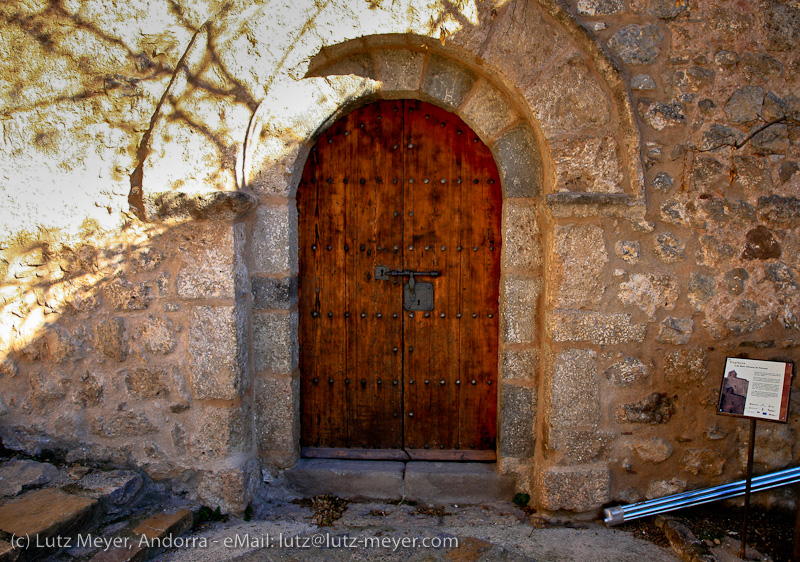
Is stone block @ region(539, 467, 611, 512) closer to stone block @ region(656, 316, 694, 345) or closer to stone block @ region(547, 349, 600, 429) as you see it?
stone block @ region(547, 349, 600, 429)

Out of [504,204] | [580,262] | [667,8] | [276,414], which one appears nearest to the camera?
[667,8]

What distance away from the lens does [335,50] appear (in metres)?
2.38

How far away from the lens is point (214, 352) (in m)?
2.45

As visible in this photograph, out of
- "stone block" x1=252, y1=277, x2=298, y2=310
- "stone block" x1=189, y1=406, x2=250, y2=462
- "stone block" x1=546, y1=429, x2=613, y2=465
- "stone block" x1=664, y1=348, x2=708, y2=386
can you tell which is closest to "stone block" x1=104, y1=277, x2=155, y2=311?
"stone block" x1=252, y1=277, x2=298, y2=310

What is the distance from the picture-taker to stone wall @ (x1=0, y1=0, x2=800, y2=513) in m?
2.27

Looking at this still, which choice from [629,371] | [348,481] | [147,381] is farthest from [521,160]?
[147,381]

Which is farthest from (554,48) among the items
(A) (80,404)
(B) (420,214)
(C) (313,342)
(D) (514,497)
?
(A) (80,404)

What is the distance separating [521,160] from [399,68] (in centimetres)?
75

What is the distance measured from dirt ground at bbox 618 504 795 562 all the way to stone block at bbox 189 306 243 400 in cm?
203

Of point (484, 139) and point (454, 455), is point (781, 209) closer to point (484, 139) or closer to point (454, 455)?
point (484, 139)

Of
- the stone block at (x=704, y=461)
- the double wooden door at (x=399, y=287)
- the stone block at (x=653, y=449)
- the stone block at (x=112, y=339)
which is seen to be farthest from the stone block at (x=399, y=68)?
the stone block at (x=704, y=461)

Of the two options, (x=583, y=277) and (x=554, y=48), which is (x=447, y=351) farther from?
(x=554, y=48)

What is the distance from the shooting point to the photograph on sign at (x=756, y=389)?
2057mm

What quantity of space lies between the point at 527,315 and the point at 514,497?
97cm
